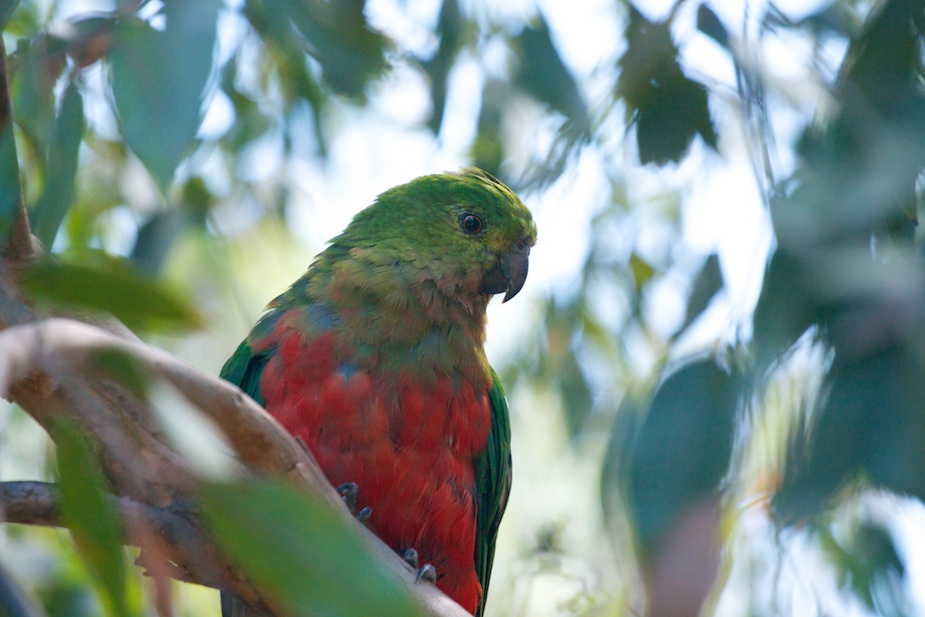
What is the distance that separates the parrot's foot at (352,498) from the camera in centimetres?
266

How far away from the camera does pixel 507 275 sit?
3352 millimetres

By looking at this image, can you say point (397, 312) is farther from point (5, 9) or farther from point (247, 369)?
point (5, 9)

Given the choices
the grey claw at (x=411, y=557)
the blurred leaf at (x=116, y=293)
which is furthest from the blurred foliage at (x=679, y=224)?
the grey claw at (x=411, y=557)

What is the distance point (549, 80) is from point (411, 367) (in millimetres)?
1045

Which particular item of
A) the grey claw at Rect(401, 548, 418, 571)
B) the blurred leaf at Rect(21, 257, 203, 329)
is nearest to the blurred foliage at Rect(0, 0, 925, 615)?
the blurred leaf at Rect(21, 257, 203, 329)

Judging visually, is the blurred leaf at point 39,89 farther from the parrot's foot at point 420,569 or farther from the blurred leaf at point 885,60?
the blurred leaf at point 885,60

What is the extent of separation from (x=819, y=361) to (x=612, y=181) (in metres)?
1.61

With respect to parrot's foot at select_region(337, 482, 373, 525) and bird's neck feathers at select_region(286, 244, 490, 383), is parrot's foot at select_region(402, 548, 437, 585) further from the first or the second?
bird's neck feathers at select_region(286, 244, 490, 383)

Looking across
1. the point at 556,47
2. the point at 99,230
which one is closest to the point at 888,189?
the point at 556,47

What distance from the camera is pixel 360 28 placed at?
2.61 meters

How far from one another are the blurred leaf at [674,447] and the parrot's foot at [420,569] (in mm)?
515

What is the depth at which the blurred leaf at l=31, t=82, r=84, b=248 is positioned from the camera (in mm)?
2010

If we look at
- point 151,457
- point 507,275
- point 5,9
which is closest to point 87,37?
point 5,9

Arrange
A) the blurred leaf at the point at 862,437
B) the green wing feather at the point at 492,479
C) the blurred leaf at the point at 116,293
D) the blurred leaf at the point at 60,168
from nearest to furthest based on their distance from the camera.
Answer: the blurred leaf at the point at 116,293 < the blurred leaf at the point at 60,168 < the blurred leaf at the point at 862,437 < the green wing feather at the point at 492,479
